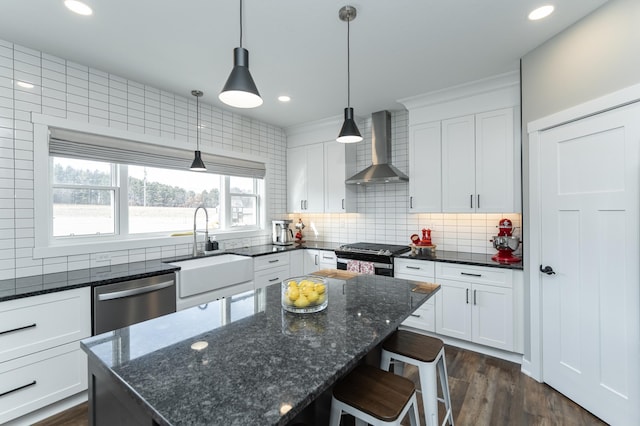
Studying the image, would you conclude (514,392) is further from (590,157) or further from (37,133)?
(37,133)

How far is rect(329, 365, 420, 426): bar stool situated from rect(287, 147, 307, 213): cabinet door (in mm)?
3342

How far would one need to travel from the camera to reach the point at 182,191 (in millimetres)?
3504

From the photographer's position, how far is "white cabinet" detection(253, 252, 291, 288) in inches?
139

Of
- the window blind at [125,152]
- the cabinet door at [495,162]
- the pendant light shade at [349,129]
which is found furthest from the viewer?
the cabinet door at [495,162]

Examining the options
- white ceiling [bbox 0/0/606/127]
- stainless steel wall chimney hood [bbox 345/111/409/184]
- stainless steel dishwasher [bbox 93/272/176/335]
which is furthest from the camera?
stainless steel wall chimney hood [bbox 345/111/409/184]

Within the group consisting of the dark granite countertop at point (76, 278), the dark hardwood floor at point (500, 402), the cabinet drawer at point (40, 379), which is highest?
the dark granite countertop at point (76, 278)

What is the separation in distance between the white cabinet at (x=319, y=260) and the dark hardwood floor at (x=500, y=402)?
62.4 inches

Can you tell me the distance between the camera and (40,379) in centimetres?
199

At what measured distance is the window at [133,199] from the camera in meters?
2.61

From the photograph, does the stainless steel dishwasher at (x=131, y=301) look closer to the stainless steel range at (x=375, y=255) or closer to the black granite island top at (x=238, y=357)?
the black granite island top at (x=238, y=357)

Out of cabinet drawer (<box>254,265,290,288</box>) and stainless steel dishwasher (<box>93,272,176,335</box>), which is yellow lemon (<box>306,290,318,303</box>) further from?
cabinet drawer (<box>254,265,290,288</box>)

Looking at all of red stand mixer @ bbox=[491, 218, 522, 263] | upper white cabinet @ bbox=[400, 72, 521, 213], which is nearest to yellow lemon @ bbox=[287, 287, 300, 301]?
red stand mixer @ bbox=[491, 218, 522, 263]

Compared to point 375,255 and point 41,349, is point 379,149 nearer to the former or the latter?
point 375,255

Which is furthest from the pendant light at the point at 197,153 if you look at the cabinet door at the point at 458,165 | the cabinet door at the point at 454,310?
the cabinet door at the point at 454,310
